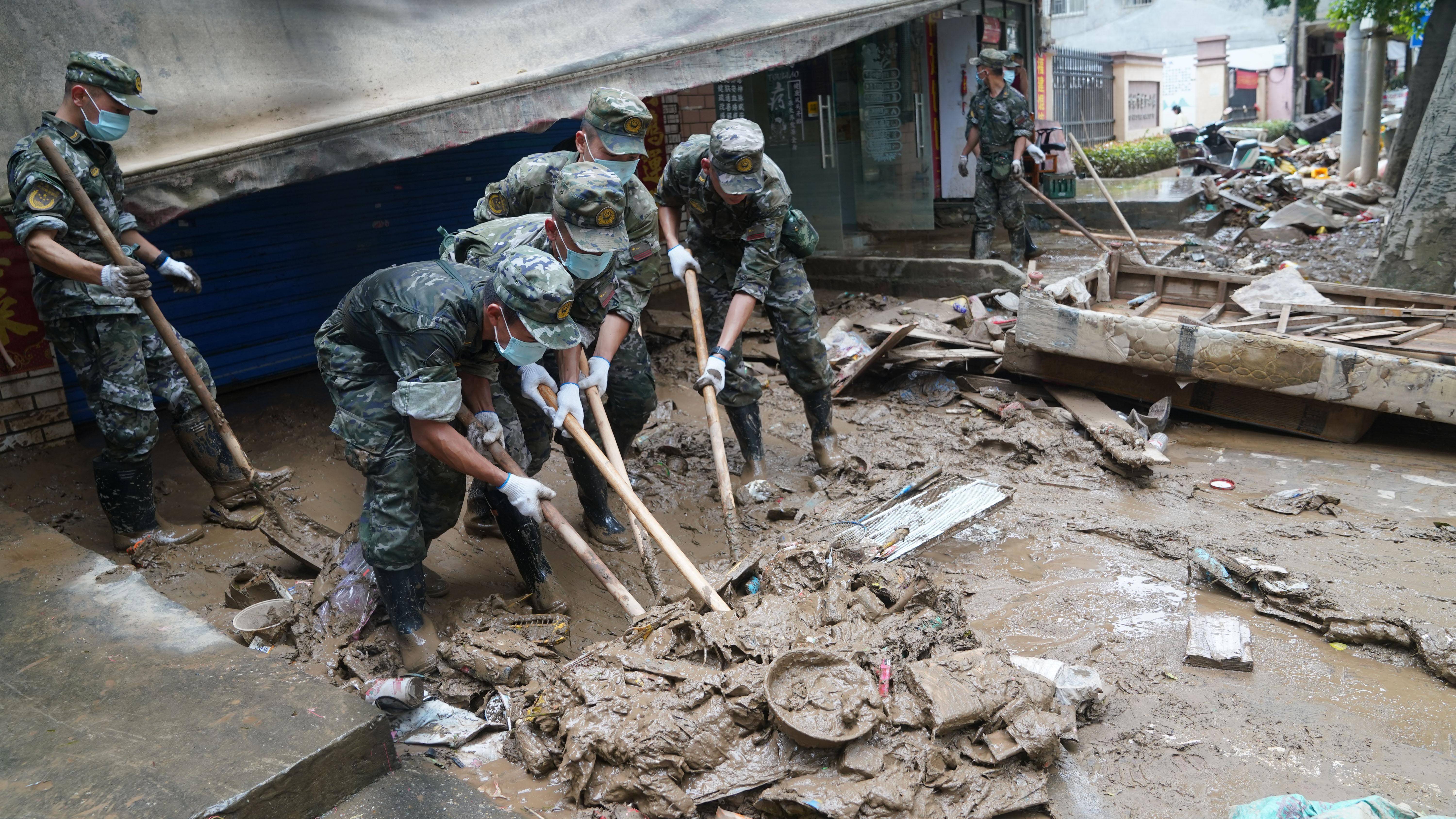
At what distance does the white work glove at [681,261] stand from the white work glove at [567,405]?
116 centimetres

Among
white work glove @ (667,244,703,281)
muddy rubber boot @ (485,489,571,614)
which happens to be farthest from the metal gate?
muddy rubber boot @ (485,489,571,614)

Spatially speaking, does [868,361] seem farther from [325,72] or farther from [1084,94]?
[1084,94]

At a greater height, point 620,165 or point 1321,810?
point 620,165

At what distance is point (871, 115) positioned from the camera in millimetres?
9953

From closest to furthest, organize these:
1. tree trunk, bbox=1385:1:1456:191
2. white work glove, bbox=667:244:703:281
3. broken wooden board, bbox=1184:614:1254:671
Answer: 1. broken wooden board, bbox=1184:614:1254:671
2. white work glove, bbox=667:244:703:281
3. tree trunk, bbox=1385:1:1456:191

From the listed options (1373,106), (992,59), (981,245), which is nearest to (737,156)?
(981,245)

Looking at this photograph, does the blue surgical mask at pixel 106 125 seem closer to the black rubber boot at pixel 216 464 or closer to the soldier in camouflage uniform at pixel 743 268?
the black rubber boot at pixel 216 464

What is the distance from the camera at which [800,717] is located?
231cm

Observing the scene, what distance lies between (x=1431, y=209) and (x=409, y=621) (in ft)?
25.3

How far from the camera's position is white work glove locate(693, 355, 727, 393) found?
405cm

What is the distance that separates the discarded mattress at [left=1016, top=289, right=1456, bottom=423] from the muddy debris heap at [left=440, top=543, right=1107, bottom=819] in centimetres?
285

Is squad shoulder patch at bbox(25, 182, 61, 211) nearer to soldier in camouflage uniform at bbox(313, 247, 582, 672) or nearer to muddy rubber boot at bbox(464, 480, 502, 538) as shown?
soldier in camouflage uniform at bbox(313, 247, 582, 672)

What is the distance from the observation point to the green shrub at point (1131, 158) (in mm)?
15586

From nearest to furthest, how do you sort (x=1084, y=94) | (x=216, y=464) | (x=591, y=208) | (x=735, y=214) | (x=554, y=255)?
(x=591, y=208), (x=554, y=255), (x=216, y=464), (x=735, y=214), (x=1084, y=94)
